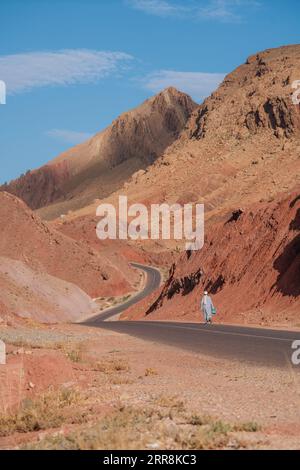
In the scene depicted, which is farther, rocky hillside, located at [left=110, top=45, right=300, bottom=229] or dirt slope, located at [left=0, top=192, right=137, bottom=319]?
rocky hillside, located at [left=110, top=45, right=300, bottom=229]

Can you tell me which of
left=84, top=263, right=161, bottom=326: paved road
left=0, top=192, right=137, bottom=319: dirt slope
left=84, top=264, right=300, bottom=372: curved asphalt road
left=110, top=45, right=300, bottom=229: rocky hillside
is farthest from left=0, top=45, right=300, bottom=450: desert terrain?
left=84, top=263, right=161, bottom=326: paved road

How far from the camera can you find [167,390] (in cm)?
1183

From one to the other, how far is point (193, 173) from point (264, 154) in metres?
15.3

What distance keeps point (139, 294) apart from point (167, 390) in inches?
2563

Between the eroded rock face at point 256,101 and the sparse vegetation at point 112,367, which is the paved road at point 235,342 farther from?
the eroded rock face at point 256,101

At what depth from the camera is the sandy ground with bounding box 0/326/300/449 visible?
28.0ft

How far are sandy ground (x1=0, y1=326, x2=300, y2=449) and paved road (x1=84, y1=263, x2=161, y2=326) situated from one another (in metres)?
30.8

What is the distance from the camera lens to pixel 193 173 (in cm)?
13088

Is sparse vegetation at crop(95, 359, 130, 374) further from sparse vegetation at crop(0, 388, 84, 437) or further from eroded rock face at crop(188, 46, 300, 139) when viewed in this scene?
eroded rock face at crop(188, 46, 300, 139)

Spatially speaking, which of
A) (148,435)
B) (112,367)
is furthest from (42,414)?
(112,367)

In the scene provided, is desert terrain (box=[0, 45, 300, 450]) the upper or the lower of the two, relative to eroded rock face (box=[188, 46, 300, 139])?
lower

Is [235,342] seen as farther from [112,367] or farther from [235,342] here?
[112,367]
